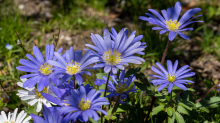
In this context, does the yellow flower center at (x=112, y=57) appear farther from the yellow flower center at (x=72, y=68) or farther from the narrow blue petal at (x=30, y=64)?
the narrow blue petal at (x=30, y=64)

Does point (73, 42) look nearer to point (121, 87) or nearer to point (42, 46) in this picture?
Answer: point (42, 46)

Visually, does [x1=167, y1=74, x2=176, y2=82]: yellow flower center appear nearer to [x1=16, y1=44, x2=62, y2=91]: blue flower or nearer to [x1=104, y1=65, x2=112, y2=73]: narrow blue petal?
[x1=104, y1=65, x2=112, y2=73]: narrow blue petal

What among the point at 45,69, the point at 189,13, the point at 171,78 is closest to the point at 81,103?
the point at 45,69

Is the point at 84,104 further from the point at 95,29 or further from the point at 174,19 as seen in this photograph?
the point at 95,29

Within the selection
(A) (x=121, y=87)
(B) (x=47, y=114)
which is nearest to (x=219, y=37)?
(A) (x=121, y=87)

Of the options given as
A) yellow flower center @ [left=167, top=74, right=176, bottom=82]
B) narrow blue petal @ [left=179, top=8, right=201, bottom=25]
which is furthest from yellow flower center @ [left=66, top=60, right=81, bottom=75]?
narrow blue petal @ [left=179, top=8, right=201, bottom=25]
